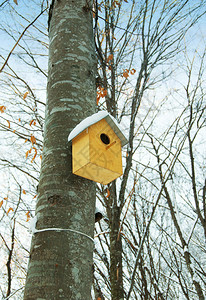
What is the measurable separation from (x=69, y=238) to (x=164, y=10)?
300 cm

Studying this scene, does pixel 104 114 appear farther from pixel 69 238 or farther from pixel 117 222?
pixel 117 222

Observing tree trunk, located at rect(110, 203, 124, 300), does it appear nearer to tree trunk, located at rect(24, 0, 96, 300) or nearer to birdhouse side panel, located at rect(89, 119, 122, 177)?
birdhouse side panel, located at rect(89, 119, 122, 177)

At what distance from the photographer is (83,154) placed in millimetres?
1396

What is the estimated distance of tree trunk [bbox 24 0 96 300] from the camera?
0.99 metres

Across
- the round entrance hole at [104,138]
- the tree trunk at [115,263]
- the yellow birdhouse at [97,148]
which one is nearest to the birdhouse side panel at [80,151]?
the yellow birdhouse at [97,148]

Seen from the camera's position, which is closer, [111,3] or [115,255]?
[115,255]

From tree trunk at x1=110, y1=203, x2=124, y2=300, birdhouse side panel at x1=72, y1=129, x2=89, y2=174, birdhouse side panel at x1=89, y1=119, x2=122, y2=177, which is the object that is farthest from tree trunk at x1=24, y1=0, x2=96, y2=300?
tree trunk at x1=110, y1=203, x2=124, y2=300

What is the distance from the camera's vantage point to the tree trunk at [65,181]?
38.8 inches

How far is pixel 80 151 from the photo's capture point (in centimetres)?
138

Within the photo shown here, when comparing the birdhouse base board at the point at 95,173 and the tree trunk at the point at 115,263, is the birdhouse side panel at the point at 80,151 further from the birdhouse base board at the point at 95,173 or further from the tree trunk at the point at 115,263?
the tree trunk at the point at 115,263

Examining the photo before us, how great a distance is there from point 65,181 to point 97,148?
39cm

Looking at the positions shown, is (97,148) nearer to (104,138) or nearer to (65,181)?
(104,138)

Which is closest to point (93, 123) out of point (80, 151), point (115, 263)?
point (80, 151)

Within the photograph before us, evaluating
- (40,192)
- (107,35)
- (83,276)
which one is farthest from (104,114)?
(107,35)
